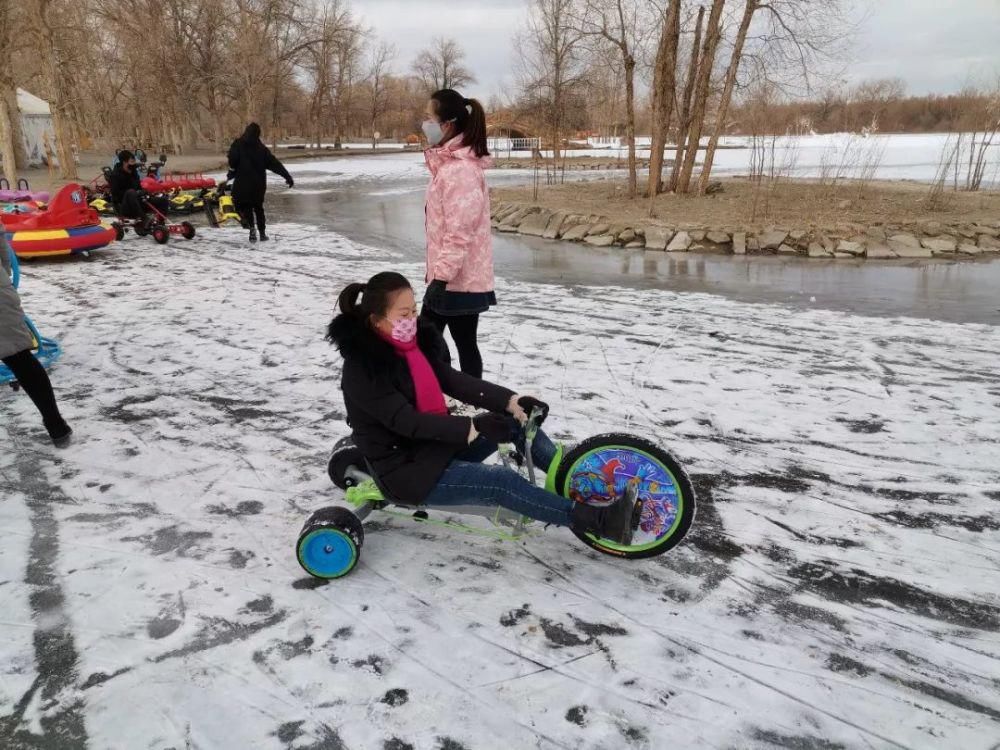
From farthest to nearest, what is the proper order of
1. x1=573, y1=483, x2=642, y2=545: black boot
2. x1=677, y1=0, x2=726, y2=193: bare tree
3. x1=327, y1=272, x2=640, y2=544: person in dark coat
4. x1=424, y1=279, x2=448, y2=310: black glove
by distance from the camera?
x1=677, y1=0, x2=726, y2=193: bare tree < x1=424, y1=279, x2=448, y2=310: black glove < x1=573, y1=483, x2=642, y2=545: black boot < x1=327, y1=272, x2=640, y2=544: person in dark coat

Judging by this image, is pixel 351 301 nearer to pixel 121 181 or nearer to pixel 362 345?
pixel 362 345

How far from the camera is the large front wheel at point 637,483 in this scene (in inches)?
110

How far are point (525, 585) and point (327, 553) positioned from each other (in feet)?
2.87

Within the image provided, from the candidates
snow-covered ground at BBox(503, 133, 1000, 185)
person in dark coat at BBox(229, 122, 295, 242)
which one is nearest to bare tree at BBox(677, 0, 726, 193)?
snow-covered ground at BBox(503, 133, 1000, 185)

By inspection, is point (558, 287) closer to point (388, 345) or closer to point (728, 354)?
point (728, 354)

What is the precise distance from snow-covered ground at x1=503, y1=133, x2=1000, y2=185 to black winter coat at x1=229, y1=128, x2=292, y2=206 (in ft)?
32.2

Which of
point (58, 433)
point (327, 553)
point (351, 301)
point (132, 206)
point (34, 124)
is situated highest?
point (34, 124)

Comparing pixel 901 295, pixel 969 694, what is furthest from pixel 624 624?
pixel 901 295

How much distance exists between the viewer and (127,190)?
11.2 metres

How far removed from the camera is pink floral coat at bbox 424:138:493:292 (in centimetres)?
358

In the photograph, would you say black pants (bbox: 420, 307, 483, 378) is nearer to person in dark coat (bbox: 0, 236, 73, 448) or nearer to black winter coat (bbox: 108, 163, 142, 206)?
person in dark coat (bbox: 0, 236, 73, 448)

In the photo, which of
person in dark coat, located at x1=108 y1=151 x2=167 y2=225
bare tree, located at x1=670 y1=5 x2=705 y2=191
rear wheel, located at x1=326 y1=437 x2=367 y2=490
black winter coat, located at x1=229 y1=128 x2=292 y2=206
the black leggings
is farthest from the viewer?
bare tree, located at x1=670 y1=5 x2=705 y2=191

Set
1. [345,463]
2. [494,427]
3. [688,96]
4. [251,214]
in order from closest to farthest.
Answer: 1. [494,427]
2. [345,463]
3. [251,214]
4. [688,96]

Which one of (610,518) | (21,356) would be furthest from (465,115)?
(21,356)
